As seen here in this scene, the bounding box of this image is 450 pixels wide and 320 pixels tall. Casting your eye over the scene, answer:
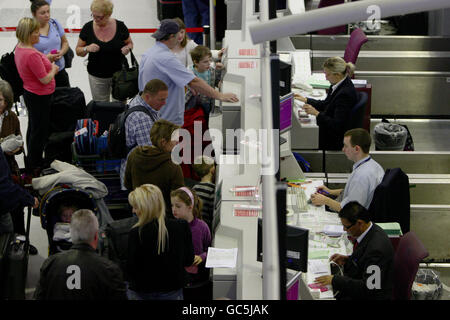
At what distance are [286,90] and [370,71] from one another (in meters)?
3.96

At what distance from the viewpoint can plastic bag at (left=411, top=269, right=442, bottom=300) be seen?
5184 mm

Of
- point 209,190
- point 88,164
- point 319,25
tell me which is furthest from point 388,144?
point 319,25

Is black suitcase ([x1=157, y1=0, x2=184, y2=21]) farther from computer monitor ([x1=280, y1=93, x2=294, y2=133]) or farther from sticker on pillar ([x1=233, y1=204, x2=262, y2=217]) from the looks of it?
sticker on pillar ([x1=233, y1=204, x2=262, y2=217])

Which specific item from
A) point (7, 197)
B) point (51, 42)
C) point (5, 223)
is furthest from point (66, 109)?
point (7, 197)

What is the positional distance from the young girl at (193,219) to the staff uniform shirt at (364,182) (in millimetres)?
1211

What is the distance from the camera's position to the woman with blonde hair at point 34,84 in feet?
20.0

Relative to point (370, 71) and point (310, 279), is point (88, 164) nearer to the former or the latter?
point (310, 279)

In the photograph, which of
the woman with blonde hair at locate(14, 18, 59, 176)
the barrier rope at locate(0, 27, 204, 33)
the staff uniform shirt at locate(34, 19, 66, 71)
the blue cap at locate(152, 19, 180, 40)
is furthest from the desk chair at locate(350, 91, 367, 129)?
the barrier rope at locate(0, 27, 204, 33)

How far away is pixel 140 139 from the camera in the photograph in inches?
209

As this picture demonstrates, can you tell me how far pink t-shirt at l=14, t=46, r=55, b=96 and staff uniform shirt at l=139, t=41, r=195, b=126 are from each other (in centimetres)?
95

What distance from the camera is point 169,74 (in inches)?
229

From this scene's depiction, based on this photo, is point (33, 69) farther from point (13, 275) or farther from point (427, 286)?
point (427, 286)

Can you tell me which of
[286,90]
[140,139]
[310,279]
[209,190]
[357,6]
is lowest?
[310,279]

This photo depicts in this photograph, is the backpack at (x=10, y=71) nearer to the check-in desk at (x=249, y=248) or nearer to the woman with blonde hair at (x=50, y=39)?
the woman with blonde hair at (x=50, y=39)
